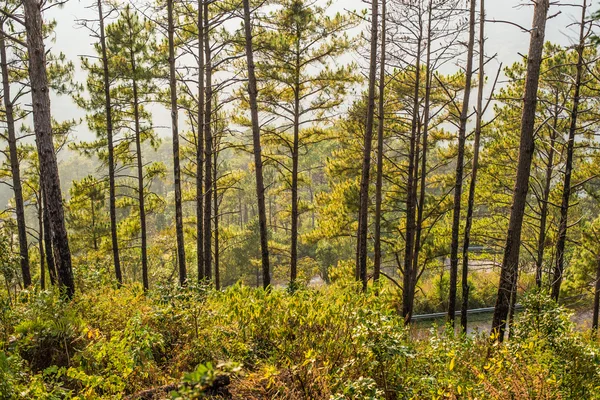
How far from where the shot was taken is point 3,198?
109000mm

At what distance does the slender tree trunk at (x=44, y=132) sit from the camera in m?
5.69

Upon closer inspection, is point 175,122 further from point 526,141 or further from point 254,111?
point 526,141

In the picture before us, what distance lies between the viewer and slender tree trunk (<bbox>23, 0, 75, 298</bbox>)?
569 centimetres

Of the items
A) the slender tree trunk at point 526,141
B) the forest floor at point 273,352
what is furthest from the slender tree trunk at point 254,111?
the slender tree trunk at point 526,141

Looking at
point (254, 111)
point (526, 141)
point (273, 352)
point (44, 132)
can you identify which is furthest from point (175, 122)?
point (526, 141)

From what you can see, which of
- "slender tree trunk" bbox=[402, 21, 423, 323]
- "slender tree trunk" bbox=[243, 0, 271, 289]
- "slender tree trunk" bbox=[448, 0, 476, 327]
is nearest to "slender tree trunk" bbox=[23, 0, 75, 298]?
"slender tree trunk" bbox=[243, 0, 271, 289]

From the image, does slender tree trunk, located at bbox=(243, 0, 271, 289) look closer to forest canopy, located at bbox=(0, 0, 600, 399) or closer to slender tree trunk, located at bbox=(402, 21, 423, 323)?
forest canopy, located at bbox=(0, 0, 600, 399)

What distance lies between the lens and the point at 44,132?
577 centimetres

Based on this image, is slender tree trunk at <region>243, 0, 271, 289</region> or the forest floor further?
slender tree trunk at <region>243, 0, 271, 289</region>

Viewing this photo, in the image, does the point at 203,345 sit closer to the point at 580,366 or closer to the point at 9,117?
the point at 580,366

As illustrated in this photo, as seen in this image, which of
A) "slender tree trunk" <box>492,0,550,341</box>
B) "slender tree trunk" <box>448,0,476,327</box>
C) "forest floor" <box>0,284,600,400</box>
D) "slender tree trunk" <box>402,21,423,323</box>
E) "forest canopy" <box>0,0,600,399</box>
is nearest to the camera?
"forest floor" <box>0,284,600,400</box>

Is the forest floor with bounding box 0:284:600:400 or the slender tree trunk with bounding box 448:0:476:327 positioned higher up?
the slender tree trunk with bounding box 448:0:476:327

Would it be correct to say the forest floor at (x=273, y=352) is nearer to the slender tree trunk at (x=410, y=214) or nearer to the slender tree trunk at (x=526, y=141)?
the slender tree trunk at (x=526, y=141)

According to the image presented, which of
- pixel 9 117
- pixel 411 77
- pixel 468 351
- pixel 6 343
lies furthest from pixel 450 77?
pixel 9 117
